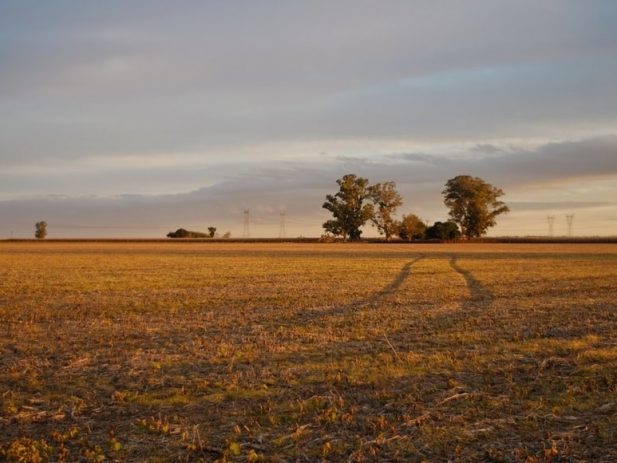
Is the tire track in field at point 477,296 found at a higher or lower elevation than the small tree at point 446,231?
lower

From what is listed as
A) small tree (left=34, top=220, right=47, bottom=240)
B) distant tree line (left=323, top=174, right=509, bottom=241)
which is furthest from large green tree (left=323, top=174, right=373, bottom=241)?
small tree (left=34, top=220, right=47, bottom=240)

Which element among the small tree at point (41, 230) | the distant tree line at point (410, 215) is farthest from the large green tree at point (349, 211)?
the small tree at point (41, 230)

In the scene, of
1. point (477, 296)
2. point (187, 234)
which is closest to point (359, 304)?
point (477, 296)

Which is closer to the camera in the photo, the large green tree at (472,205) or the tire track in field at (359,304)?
the tire track in field at (359,304)

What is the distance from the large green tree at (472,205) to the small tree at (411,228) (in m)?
8.42

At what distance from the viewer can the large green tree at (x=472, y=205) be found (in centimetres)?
13938

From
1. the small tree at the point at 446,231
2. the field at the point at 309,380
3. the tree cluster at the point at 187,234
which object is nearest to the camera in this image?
the field at the point at 309,380

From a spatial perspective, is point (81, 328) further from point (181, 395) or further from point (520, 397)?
point (520, 397)

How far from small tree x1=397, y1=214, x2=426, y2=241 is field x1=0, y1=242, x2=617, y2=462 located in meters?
122

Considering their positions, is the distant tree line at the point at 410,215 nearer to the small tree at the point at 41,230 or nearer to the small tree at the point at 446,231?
the small tree at the point at 446,231

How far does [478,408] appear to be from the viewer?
9195 mm

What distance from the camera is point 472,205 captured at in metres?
140

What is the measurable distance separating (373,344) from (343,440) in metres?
6.69

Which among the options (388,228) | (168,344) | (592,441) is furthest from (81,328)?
(388,228)
